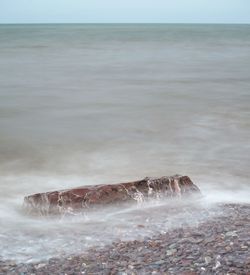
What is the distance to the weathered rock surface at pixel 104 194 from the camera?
18.8ft

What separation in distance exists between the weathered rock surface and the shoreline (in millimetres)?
1006

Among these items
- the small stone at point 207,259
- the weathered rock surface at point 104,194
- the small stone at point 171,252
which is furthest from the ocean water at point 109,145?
the small stone at point 207,259

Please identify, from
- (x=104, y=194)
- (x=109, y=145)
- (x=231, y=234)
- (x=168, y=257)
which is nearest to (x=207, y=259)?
(x=168, y=257)

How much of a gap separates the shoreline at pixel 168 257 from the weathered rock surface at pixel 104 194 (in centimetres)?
101

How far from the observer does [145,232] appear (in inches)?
203

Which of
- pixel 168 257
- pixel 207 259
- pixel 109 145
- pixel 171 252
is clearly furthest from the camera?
pixel 109 145

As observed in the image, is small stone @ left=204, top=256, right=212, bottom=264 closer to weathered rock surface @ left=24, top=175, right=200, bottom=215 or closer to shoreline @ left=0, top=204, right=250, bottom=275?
shoreline @ left=0, top=204, right=250, bottom=275

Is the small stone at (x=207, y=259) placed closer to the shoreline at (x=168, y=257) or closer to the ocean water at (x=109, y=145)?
the shoreline at (x=168, y=257)

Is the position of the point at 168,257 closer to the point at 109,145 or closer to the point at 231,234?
the point at 231,234

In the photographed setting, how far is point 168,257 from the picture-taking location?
4.38 meters

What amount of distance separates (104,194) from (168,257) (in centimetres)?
174

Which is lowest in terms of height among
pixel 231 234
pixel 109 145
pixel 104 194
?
pixel 231 234

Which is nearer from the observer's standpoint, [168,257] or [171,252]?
[168,257]

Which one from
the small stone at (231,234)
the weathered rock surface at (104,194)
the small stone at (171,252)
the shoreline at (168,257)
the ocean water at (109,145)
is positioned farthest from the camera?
the weathered rock surface at (104,194)
